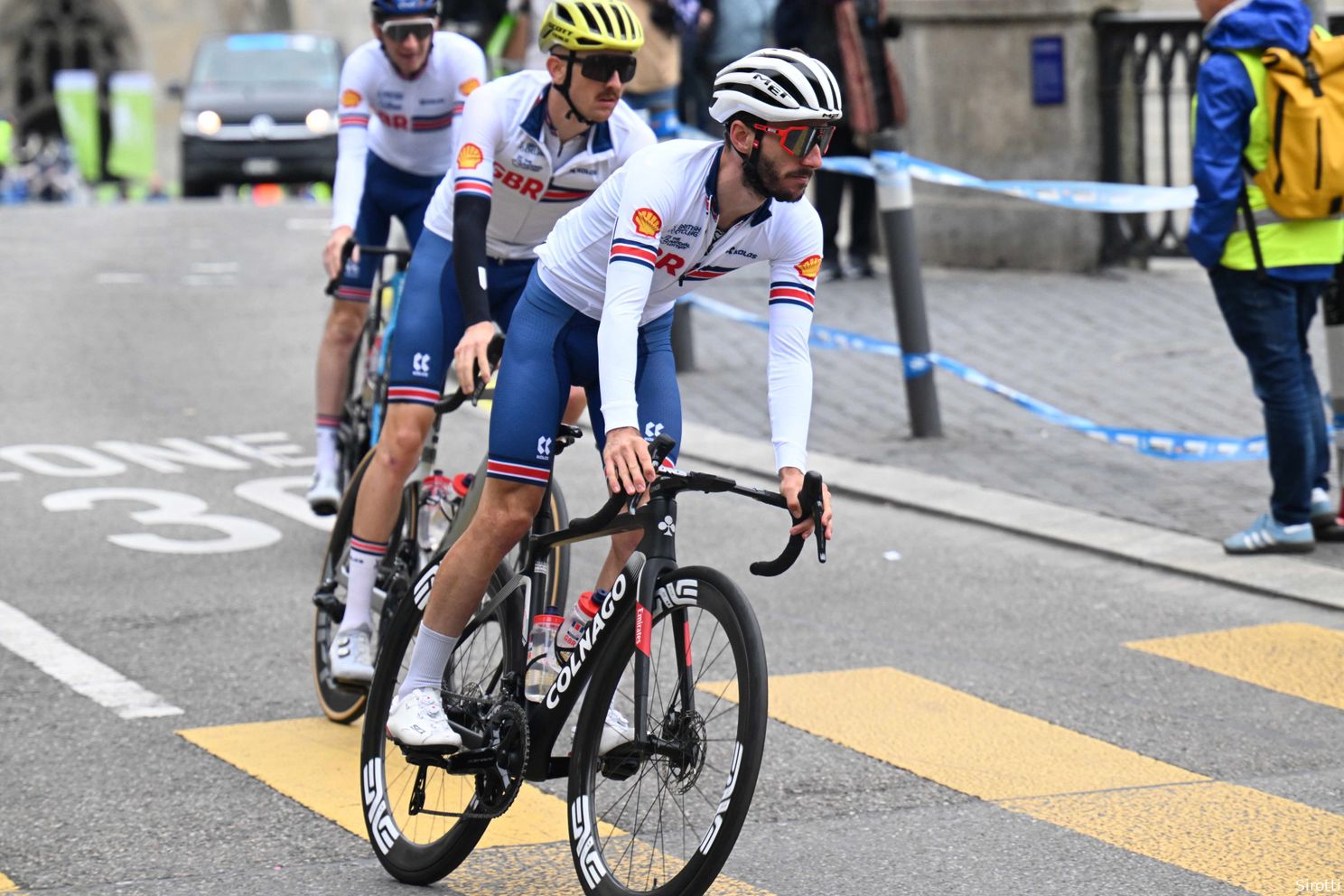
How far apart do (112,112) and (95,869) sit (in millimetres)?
39971

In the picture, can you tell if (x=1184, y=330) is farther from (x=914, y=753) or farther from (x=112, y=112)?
(x=112, y=112)

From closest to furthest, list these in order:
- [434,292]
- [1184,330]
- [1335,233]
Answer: [434,292]
[1335,233]
[1184,330]

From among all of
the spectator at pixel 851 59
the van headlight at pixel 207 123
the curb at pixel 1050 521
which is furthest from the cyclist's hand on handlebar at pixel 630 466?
the van headlight at pixel 207 123

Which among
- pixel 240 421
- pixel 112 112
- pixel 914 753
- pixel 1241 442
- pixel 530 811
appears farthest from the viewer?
pixel 112 112

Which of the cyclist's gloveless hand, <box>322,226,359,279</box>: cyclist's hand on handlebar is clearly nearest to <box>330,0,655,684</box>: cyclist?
<box>322,226,359,279</box>: cyclist's hand on handlebar

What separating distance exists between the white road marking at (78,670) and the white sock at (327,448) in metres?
1.47

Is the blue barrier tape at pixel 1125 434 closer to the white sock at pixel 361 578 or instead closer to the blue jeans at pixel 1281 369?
the blue jeans at pixel 1281 369

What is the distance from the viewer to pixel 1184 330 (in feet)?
44.4

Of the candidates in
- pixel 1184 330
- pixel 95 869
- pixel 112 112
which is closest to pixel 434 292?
pixel 95 869

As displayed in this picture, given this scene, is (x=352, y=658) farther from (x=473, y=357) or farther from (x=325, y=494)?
(x=325, y=494)

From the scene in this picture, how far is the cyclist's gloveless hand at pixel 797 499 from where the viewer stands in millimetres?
4684

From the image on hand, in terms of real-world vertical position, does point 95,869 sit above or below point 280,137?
below

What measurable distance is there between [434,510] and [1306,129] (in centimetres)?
390

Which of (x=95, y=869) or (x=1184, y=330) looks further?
(x=1184, y=330)
